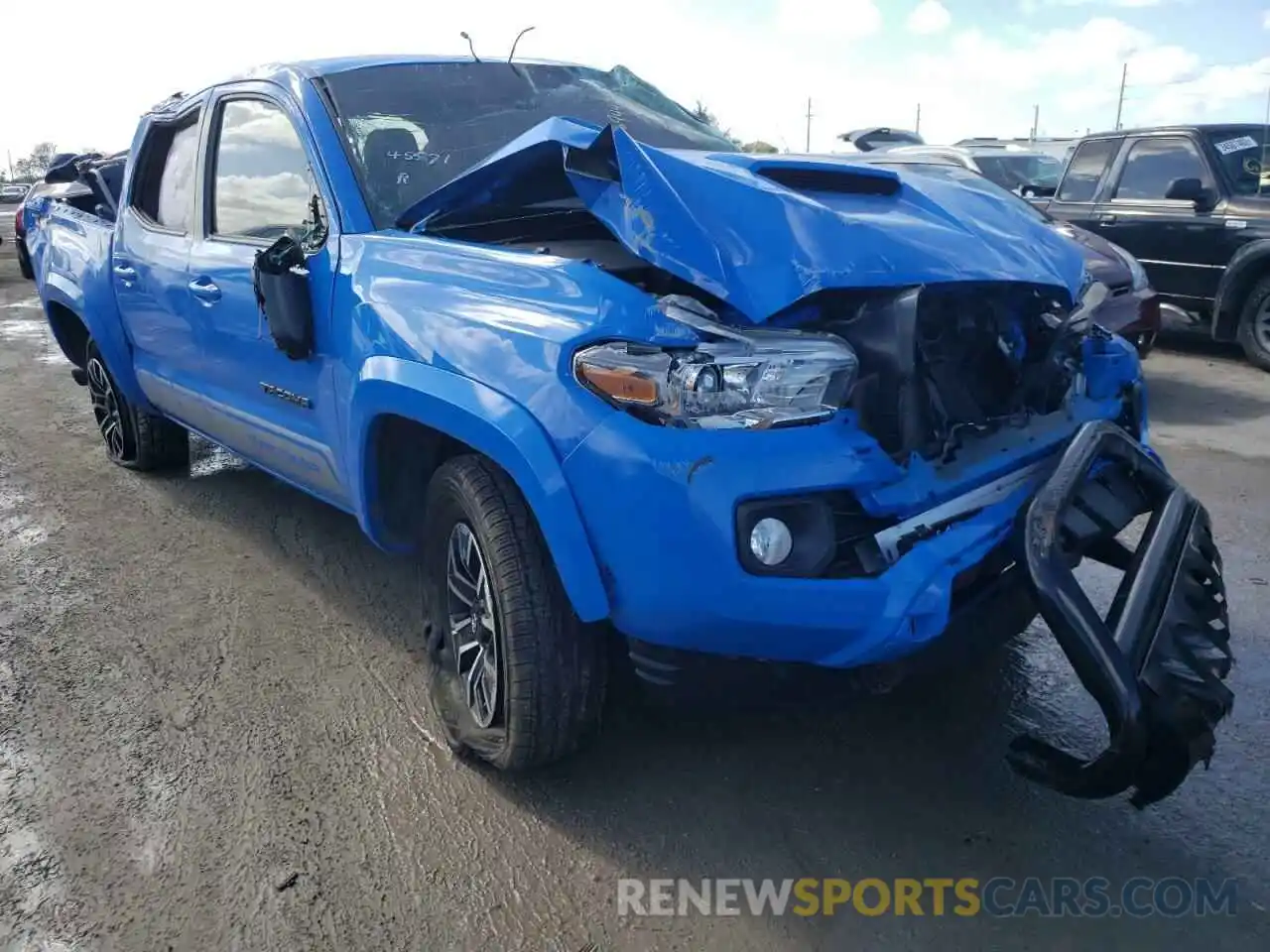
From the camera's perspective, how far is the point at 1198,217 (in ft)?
26.2

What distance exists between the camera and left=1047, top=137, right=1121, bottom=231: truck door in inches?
342

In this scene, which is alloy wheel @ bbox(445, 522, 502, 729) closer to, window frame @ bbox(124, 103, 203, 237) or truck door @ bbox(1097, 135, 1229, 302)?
window frame @ bbox(124, 103, 203, 237)

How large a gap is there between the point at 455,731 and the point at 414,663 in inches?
26.4

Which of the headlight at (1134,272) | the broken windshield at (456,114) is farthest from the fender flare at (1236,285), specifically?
the broken windshield at (456,114)

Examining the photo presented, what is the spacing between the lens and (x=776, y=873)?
2.40m

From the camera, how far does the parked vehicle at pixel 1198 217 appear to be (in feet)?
25.5

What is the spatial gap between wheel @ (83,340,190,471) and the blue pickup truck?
2.40 m

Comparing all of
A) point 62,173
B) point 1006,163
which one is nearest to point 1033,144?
point 1006,163

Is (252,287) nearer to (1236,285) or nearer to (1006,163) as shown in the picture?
(1236,285)

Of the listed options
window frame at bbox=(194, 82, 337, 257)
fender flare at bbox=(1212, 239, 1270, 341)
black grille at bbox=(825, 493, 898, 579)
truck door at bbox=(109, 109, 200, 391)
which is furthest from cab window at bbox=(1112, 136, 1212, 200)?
black grille at bbox=(825, 493, 898, 579)

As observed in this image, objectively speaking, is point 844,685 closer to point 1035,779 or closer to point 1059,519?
point 1035,779

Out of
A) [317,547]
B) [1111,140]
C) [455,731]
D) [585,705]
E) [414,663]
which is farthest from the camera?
[1111,140]

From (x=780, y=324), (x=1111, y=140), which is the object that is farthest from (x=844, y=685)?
(x=1111, y=140)

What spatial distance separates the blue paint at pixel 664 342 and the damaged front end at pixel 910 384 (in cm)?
1
